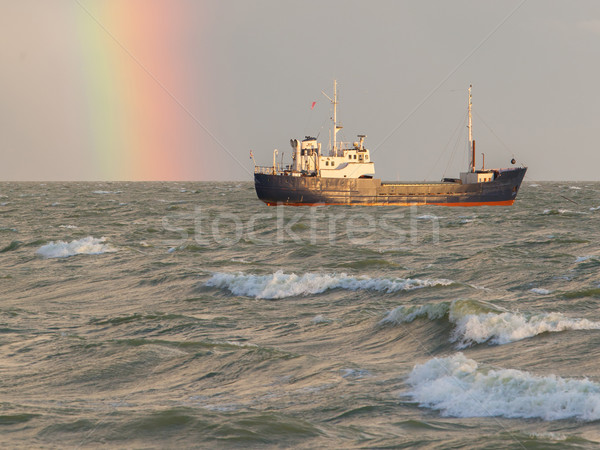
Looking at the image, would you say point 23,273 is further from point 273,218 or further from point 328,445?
point 273,218

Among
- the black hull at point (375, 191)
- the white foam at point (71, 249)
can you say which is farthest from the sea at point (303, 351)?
the black hull at point (375, 191)

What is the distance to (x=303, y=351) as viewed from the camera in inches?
533

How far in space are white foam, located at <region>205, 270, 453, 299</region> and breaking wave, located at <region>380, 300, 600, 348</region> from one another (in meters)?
4.63

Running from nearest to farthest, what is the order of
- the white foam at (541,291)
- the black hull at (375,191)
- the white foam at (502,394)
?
the white foam at (502,394) → the white foam at (541,291) → the black hull at (375,191)

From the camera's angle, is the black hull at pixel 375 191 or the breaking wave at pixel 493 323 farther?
the black hull at pixel 375 191

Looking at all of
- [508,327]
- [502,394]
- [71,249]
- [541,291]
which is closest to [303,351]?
[508,327]

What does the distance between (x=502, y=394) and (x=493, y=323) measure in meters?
4.74

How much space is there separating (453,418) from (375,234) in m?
33.6

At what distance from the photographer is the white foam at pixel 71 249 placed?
104 feet

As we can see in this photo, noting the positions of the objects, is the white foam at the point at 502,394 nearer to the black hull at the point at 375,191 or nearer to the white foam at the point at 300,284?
the white foam at the point at 300,284

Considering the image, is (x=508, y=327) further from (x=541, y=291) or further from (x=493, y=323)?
(x=541, y=291)

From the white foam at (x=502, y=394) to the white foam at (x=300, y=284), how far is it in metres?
9.87

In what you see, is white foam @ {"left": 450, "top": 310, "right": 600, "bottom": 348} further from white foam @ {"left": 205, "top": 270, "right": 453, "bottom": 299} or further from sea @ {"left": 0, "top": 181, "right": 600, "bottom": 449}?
white foam @ {"left": 205, "top": 270, "right": 453, "bottom": 299}

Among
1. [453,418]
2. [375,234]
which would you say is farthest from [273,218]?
[453,418]
